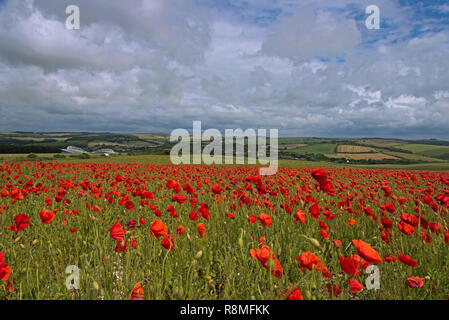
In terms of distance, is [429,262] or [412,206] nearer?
[429,262]

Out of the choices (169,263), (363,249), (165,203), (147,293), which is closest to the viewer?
(363,249)

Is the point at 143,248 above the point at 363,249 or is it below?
below

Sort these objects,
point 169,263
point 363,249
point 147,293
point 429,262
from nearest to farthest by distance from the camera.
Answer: point 363,249 < point 147,293 < point 169,263 < point 429,262

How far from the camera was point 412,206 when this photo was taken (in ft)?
17.0

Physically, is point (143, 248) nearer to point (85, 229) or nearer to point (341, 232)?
point (85, 229)
